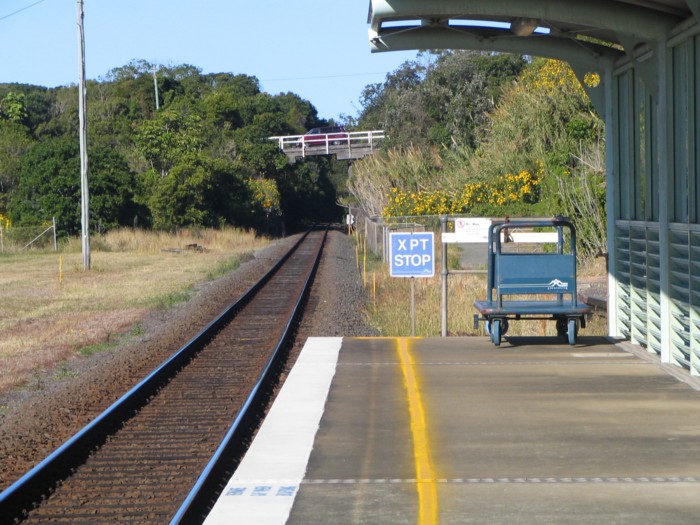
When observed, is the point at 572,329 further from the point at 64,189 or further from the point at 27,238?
the point at 64,189

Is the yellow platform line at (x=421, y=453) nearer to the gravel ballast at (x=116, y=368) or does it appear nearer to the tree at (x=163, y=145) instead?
the gravel ballast at (x=116, y=368)

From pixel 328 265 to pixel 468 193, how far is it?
717cm

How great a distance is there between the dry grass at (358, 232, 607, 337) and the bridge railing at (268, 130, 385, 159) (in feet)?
184

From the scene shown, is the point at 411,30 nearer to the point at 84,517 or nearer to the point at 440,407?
the point at 440,407

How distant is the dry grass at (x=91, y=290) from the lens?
16.4 m

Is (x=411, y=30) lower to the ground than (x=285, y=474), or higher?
higher

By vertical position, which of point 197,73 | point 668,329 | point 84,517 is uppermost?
point 197,73

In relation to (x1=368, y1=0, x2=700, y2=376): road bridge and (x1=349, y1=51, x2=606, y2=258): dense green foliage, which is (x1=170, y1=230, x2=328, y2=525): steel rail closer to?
(x1=368, y1=0, x2=700, y2=376): road bridge

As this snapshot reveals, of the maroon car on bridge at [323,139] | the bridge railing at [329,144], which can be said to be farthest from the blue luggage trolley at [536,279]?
the maroon car on bridge at [323,139]

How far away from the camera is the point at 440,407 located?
9023 mm

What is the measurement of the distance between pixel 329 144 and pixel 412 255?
232 feet

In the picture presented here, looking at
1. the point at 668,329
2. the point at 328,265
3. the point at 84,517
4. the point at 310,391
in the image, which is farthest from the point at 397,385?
the point at 328,265

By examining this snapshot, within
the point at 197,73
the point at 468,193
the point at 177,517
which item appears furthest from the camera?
the point at 197,73

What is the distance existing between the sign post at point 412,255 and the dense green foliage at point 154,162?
35076 millimetres
